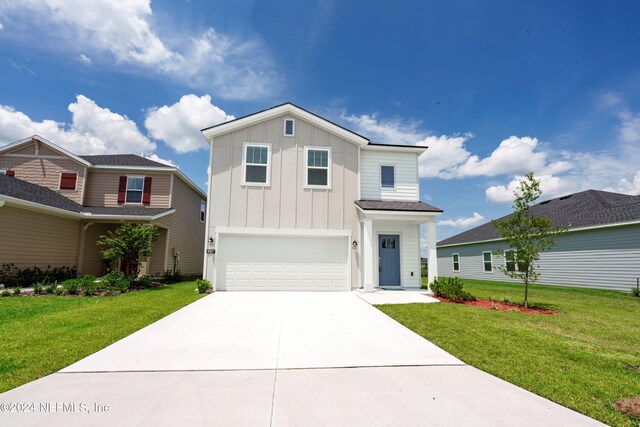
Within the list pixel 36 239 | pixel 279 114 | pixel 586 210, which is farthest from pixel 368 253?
pixel 36 239

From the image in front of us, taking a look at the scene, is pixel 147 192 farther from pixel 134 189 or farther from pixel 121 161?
pixel 121 161

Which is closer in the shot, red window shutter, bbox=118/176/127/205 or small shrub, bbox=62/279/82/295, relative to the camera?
small shrub, bbox=62/279/82/295

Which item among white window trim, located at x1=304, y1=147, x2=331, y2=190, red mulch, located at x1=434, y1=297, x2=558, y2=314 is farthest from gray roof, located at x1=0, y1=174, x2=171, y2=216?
red mulch, located at x1=434, y1=297, x2=558, y2=314

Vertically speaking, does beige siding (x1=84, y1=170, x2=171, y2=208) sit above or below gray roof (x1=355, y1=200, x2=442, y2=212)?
above

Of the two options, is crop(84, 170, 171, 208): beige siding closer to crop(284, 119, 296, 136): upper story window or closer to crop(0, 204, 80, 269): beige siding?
crop(0, 204, 80, 269): beige siding

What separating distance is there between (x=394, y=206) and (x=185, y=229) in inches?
502

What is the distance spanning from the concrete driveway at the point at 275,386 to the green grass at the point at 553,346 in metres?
0.33

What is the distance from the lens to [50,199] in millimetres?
13180

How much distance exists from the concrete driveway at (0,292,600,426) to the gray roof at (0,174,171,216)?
1046 centimetres

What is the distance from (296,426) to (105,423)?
1632mm

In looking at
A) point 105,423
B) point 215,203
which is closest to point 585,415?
point 105,423

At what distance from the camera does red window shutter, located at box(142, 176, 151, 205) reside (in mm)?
15481

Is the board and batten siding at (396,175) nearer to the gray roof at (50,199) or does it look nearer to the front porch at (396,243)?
the front porch at (396,243)

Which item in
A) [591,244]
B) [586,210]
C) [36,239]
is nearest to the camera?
[36,239]
